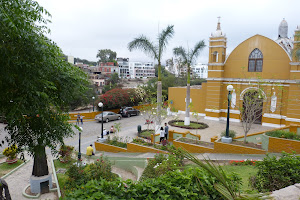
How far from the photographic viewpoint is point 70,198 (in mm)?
3064

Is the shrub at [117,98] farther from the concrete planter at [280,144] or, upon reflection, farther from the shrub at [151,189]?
the shrub at [151,189]

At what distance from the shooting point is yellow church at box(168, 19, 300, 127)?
1812cm

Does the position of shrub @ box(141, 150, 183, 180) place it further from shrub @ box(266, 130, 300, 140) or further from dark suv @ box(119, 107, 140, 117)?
dark suv @ box(119, 107, 140, 117)

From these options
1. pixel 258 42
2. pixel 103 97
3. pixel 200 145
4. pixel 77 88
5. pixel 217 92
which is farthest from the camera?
pixel 103 97

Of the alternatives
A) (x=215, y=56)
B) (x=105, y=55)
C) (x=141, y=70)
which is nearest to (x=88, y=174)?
(x=215, y=56)

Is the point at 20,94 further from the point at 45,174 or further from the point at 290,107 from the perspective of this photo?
the point at 290,107

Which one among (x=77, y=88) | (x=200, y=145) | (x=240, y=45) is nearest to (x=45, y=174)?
(x=77, y=88)

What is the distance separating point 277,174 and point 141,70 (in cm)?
10160

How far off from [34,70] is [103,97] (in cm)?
2213

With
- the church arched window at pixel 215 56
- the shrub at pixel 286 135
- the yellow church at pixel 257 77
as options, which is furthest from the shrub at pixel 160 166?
the church arched window at pixel 215 56

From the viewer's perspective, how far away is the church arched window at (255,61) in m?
19.7

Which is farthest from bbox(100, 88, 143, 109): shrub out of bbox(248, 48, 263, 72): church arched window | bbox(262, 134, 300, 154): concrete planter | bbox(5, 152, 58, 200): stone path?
bbox(262, 134, 300, 154): concrete planter

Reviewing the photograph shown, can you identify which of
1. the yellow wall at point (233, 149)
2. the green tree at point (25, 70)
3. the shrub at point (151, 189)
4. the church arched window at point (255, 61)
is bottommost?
the yellow wall at point (233, 149)

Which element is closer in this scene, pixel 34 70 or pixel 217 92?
pixel 34 70
